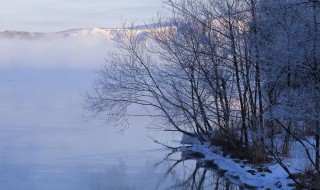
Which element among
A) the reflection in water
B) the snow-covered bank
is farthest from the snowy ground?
the reflection in water

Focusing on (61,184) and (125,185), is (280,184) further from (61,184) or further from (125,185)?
(61,184)

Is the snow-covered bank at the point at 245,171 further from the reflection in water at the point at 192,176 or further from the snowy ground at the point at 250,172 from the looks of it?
the reflection in water at the point at 192,176

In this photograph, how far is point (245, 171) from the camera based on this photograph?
550 inches

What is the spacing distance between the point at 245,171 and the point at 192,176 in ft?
5.82

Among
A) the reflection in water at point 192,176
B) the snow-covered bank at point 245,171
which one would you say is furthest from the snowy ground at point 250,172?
the reflection in water at point 192,176

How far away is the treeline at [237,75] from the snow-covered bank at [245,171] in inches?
13.0

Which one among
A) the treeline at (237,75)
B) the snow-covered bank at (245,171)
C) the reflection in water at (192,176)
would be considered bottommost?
the reflection in water at (192,176)

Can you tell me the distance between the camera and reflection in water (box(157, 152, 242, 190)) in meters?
13.8

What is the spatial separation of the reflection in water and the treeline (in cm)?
116

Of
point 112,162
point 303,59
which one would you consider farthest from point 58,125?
point 303,59

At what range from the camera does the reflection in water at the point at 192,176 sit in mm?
13764

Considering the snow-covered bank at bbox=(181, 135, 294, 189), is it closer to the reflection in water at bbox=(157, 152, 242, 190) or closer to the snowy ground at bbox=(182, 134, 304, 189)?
the snowy ground at bbox=(182, 134, 304, 189)

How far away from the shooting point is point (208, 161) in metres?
17.0

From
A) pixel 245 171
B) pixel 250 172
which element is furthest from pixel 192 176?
pixel 250 172
